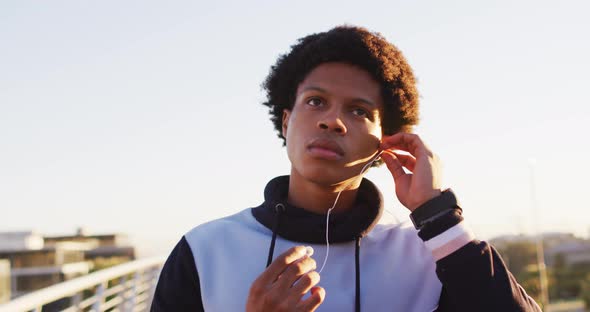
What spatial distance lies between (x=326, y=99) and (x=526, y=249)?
69.5m

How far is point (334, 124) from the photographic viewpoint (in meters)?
2.34

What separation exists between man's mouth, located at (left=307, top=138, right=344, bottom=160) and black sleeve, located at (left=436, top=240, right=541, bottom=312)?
434mm

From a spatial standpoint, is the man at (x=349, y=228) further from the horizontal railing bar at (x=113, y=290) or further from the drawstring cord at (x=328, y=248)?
the horizontal railing bar at (x=113, y=290)

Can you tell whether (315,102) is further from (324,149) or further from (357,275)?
(357,275)

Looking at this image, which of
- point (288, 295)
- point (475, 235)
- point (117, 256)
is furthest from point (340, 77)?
point (117, 256)

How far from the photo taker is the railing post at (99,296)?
4750 millimetres

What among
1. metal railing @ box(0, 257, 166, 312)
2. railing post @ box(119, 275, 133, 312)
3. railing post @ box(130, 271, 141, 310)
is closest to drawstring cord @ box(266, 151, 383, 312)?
Answer: metal railing @ box(0, 257, 166, 312)

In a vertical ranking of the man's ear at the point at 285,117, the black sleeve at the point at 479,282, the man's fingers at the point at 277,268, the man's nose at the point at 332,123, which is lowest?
the black sleeve at the point at 479,282

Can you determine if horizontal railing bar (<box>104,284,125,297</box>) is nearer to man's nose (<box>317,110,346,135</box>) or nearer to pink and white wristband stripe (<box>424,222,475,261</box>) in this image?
man's nose (<box>317,110,346,135</box>)

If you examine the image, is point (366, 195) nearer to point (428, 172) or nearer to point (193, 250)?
point (428, 172)

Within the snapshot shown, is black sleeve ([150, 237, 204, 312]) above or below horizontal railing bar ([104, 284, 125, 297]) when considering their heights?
above

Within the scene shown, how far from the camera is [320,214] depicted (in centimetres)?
245

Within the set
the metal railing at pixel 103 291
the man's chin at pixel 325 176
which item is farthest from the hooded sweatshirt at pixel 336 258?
the metal railing at pixel 103 291

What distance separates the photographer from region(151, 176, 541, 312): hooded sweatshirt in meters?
2.23
